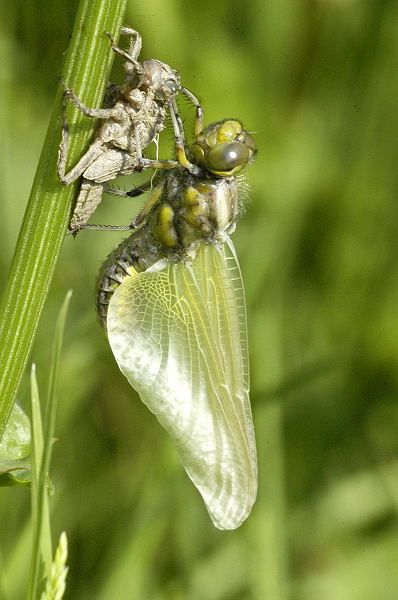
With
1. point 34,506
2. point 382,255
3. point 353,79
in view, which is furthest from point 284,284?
point 34,506

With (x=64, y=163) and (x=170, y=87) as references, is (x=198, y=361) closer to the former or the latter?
(x=170, y=87)

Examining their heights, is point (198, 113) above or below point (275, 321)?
above

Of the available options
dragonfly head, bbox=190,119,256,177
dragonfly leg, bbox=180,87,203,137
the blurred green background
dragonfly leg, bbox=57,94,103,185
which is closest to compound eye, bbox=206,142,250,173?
dragonfly head, bbox=190,119,256,177

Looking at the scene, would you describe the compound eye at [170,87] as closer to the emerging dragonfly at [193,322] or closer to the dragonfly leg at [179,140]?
the dragonfly leg at [179,140]

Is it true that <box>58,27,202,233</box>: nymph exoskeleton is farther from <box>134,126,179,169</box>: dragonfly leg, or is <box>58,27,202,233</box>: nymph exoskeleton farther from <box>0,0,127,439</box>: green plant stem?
<box>0,0,127,439</box>: green plant stem

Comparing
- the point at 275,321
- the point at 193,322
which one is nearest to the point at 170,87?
the point at 193,322

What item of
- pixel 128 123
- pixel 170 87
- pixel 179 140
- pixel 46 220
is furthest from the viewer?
pixel 179 140

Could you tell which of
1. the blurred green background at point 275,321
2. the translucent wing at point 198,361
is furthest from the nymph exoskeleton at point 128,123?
the blurred green background at point 275,321
